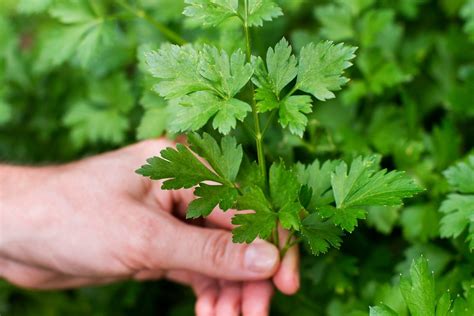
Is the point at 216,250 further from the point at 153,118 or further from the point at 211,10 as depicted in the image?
the point at 211,10

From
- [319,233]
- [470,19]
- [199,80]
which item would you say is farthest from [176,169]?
[470,19]

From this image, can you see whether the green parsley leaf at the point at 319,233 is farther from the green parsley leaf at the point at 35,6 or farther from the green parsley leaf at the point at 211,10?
the green parsley leaf at the point at 35,6

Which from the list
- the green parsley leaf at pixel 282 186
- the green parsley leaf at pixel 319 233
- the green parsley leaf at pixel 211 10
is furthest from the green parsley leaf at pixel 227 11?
the green parsley leaf at pixel 319 233

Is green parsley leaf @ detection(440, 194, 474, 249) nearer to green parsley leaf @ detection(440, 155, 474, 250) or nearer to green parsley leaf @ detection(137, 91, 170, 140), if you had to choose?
green parsley leaf @ detection(440, 155, 474, 250)

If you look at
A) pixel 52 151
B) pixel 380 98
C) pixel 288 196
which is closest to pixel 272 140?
pixel 380 98

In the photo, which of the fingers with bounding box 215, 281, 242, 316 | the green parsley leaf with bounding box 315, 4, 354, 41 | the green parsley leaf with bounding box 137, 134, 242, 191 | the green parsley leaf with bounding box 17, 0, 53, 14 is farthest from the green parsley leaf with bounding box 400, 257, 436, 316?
the green parsley leaf with bounding box 17, 0, 53, 14
